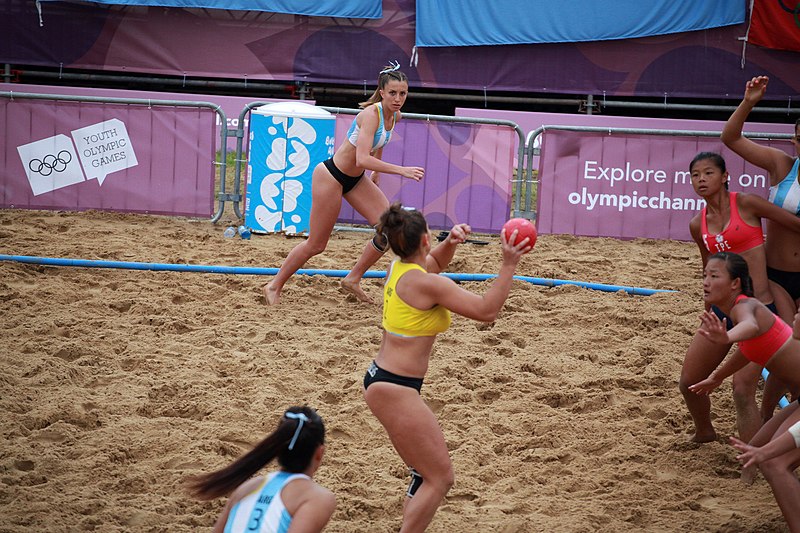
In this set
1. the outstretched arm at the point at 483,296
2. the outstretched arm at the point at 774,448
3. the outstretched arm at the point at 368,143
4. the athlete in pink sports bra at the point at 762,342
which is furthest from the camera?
the outstretched arm at the point at 368,143

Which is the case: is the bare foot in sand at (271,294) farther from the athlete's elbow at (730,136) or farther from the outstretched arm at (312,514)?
the outstretched arm at (312,514)

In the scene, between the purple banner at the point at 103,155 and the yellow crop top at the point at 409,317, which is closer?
the yellow crop top at the point at 409,317

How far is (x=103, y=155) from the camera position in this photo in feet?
32.7

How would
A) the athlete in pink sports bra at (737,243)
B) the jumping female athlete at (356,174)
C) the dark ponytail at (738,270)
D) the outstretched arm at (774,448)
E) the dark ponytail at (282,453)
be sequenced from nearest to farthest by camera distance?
1. the dark ponytail at (282,453)
2. the outstretched arm at (774,448)
3. the dark ponytail at (738,270)
4. the athlete in pink sports bra at (737,243)
5. the jumping female athlete at (356,174)

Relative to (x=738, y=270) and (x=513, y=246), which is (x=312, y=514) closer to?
(x=513, y=246)

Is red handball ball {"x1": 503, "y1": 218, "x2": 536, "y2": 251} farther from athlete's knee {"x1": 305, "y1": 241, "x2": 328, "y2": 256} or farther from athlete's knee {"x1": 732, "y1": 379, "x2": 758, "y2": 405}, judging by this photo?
athlete's knee {"x1": 305, "y1": 241, "x2": 328, "y2": 256}

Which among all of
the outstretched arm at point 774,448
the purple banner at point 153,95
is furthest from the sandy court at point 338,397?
the purple banner at point 153,95

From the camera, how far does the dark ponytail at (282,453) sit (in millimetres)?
3467

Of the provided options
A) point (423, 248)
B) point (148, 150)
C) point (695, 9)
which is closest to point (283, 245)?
point (148, 150)

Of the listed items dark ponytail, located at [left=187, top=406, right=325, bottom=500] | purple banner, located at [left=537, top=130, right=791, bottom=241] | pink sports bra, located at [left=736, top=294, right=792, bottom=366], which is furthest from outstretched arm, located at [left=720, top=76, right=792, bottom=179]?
purple banner, located at [left=537, top=130, right=791, bottom=241]

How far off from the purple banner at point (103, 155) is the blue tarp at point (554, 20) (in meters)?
5.15

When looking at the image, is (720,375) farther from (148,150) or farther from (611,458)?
(148,150)

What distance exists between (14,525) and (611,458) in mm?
3233

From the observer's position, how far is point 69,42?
46.1ft
